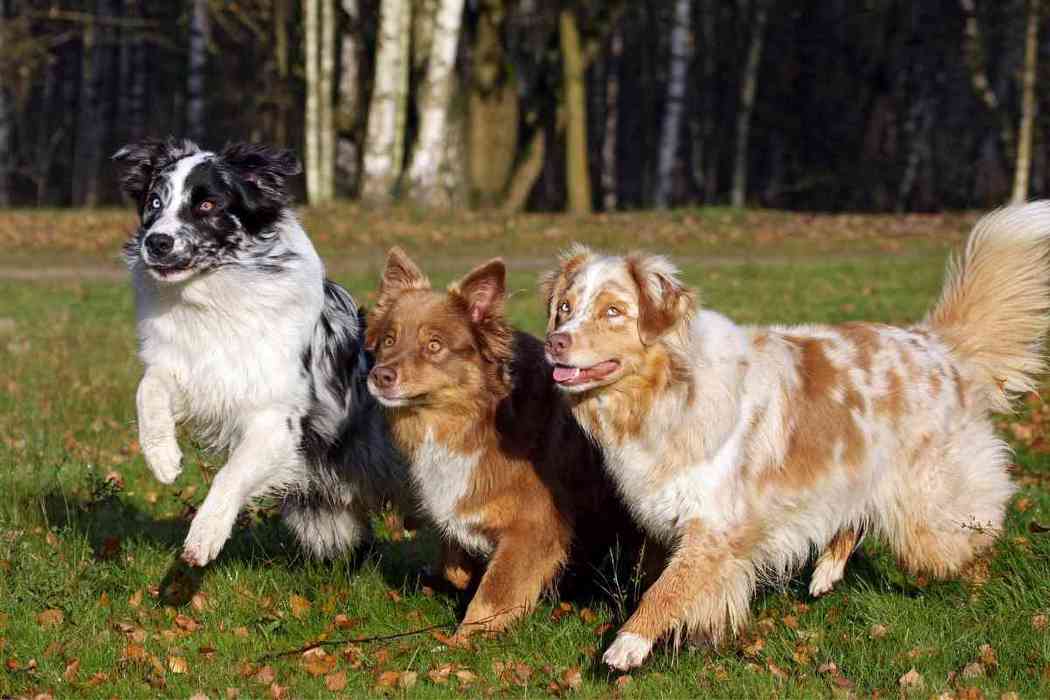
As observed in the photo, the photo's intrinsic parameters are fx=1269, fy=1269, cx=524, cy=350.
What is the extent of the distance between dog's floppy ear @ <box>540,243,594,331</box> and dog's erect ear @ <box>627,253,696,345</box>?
331mm

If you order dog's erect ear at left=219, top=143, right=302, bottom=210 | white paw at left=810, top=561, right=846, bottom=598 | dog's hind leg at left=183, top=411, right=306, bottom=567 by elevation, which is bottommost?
white paw at left=810, top=561, right=846, bottom=598

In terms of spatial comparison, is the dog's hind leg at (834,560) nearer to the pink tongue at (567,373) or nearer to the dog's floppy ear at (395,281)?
the pink tongue at (567,373)

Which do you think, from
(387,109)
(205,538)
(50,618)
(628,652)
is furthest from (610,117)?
(628,652)

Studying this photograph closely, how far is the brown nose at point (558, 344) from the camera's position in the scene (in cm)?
534

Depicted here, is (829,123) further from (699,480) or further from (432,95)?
(699,480)

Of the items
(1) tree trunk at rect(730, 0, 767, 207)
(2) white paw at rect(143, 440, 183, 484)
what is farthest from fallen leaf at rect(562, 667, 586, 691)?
(1) tree trunk at rect(730, 0, 767, 207)

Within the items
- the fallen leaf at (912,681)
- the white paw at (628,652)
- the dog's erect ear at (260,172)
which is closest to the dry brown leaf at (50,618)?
the dog's erect ear at (260,172)

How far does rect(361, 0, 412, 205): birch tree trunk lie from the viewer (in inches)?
1008

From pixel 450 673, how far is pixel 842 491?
6.77 ft

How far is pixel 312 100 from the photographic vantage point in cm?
2845

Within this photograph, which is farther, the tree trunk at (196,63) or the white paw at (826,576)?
the tree trunk at (196,63)

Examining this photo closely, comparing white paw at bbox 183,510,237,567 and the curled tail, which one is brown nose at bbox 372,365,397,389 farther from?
the curled tail

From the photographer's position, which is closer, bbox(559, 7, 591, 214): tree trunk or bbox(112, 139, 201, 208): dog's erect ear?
bbox(112, 139, 201, 208): dog's erect ear

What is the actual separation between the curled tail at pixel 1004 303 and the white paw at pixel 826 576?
1.18 meters
